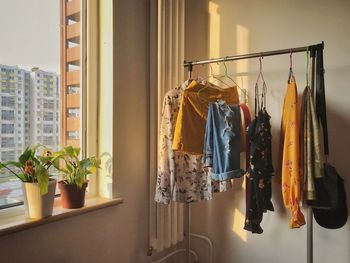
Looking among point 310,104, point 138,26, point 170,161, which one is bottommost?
point 170,161

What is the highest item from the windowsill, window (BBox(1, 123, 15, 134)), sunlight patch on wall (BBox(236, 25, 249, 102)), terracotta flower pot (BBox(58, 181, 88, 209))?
sunlight patch on wall (BBox(236, 25, 249, 102))

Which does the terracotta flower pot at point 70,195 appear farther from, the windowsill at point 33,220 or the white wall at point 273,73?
the white wall at point 273,73

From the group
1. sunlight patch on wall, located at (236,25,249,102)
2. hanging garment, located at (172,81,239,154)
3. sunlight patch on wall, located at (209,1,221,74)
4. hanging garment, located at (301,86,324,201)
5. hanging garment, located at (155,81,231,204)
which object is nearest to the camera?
hanging garment, located at (301,86,324,201)

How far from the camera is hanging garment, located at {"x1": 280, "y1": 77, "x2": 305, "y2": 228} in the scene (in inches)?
51.0

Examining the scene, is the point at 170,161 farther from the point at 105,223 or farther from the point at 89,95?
the point at 89,95

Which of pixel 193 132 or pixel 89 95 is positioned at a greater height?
pixel 89 95

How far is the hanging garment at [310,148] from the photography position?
1293 mm

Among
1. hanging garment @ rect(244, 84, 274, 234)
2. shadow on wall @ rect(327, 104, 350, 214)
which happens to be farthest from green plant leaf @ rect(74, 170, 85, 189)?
shadow on wall @ rect(327, 104, 350, 214)

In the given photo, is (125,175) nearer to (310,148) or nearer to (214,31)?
(310,148)

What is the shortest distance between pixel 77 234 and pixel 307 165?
118 centimetres

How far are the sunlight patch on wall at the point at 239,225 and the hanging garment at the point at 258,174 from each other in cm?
53

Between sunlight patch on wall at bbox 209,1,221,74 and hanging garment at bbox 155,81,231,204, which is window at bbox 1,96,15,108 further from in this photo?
sunlight patch on wall at bbox 209,1,221,74

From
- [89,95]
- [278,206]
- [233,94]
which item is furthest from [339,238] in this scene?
[89,95]

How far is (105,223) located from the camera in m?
1.60
